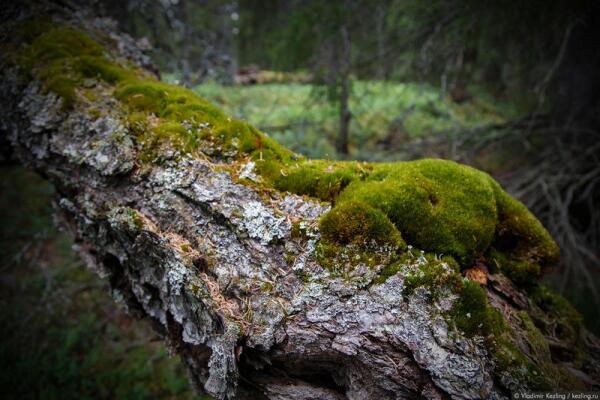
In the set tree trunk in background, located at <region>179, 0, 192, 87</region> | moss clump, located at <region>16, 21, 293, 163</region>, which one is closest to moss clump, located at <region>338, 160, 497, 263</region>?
moss clump, located at <region>16, 21, 293, 163</region>

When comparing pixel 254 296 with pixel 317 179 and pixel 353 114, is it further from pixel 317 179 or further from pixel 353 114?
pixel 353 114

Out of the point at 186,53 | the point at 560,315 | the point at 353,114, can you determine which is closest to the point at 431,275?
the point at 560,315

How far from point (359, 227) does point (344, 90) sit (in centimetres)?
574

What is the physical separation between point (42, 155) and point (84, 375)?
154 inches

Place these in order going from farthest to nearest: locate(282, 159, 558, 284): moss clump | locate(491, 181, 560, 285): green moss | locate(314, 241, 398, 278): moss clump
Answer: locate(491, 181, 560, 285): green moss
locate(282, 159, 558, 284): moss clump
locate(314, 241, 398, 278): moss clump

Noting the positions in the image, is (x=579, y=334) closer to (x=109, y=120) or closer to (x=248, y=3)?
(x=109, y=120)

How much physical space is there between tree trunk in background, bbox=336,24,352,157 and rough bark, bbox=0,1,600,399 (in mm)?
4528

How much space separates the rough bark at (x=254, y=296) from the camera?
1.36 meters

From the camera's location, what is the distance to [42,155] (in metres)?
2.20

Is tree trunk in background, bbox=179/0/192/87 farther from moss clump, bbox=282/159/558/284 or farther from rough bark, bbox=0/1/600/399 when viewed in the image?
moss clump, bbox=282/159/558/284

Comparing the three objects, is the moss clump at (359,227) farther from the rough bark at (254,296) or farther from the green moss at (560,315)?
the green moss at (560,315)

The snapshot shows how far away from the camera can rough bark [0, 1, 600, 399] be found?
136cm

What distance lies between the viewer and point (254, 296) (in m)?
1.47

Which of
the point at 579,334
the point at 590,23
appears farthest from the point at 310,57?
the point at 579,334
